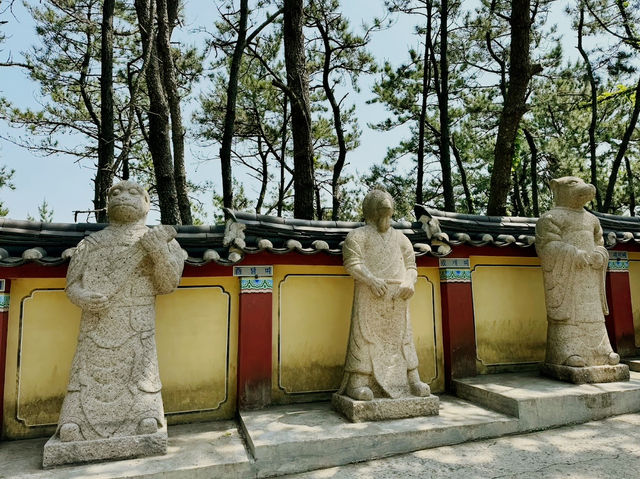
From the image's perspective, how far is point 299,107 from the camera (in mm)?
8914

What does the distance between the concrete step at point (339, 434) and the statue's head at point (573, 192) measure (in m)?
3.06

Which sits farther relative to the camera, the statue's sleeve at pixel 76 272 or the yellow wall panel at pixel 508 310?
the yellow wall panel at pixel 508 310

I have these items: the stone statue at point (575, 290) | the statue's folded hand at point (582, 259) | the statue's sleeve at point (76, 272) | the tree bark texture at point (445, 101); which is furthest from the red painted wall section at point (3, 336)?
the tree bark texture at point (445, 101)

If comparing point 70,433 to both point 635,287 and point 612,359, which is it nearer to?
point 612,359

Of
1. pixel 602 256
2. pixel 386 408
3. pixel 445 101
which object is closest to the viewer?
pixel 386 408

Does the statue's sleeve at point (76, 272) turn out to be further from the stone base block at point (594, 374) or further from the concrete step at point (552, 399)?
the stone base block at point (594, 374)

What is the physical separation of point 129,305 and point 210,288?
1202 mm

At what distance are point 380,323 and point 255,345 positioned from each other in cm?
151

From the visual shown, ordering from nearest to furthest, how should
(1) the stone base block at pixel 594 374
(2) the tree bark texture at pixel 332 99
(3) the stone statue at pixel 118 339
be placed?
(3) the stone statue at pixel 118 339
(1) the stone base block at pixel 594 374
(2) the tree bark texture at pixel 332 99

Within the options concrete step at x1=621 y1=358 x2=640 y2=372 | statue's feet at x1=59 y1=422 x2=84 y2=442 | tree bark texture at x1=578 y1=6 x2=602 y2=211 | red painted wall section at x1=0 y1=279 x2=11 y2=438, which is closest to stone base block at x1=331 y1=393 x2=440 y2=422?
statue's feet at x1=59 y1=422 x2=84 y2=442

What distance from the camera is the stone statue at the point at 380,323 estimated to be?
192 inches

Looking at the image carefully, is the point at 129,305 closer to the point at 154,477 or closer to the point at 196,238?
the point at 196,238

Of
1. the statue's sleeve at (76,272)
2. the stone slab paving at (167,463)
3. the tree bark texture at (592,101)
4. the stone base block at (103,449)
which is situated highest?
the tree bark texture at (592,101)

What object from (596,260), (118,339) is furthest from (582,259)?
(118,339)
